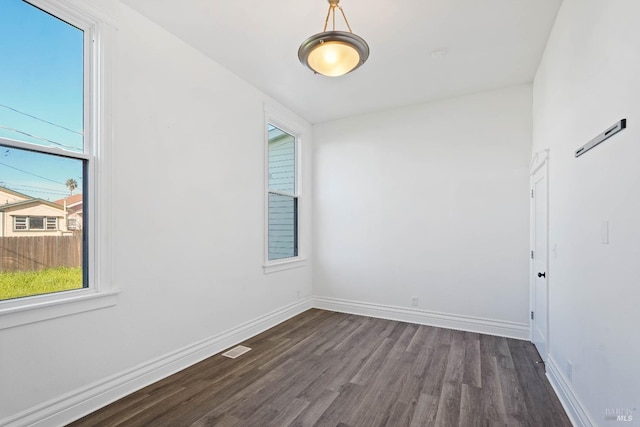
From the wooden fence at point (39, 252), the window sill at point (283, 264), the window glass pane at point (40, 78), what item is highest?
the window glass pane at point (40, 78)

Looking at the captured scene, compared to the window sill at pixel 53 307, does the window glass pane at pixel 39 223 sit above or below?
above

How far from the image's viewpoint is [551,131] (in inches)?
Result: 110

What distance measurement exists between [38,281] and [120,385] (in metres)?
1.00

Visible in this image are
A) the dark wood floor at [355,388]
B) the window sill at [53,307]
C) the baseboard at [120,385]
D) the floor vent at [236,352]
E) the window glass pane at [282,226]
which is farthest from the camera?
the window glass pane at [282,226]

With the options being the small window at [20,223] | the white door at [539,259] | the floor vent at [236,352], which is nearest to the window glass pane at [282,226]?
the floor vent at [236,352]

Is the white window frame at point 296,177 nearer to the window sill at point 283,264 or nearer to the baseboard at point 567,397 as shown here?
the window sill at point 283,264

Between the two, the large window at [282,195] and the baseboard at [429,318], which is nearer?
the baseboard at [429,318]

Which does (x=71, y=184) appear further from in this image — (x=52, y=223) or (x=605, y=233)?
(x=605, y=233)

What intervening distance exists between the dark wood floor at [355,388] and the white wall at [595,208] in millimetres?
445

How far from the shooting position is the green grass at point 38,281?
193 centimetres

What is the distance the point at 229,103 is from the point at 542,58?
3.35m

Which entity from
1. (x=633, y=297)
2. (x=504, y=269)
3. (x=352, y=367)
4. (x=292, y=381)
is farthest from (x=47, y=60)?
(x=504, y=269)

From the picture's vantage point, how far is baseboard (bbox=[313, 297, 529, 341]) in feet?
12.4

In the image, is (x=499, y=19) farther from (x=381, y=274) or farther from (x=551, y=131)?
(x=381, y=274)
